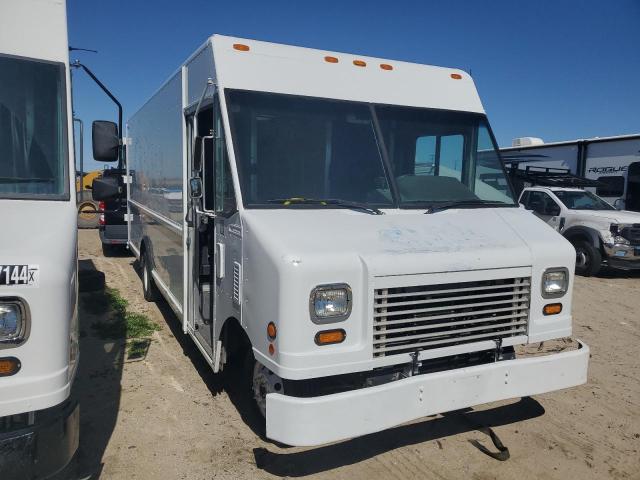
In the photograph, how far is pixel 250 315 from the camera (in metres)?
3.50

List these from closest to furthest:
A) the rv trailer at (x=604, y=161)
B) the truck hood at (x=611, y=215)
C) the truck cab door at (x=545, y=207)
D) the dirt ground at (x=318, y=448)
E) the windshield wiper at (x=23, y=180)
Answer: the windshield wiper at (x=23, y=180) → the dirt ground at (x=318, y=448) → the truck hood at (x=611, y=215) → the truck cab door at (x=545, y=207) → the rv trailer at (x=604, y=161)

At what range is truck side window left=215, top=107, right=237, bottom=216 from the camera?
380 centimetres

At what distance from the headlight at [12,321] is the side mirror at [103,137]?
2094 mm

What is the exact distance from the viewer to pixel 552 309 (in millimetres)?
3932

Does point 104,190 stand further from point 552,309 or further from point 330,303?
point 552,309

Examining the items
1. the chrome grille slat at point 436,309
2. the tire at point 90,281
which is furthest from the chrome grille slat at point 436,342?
the tire at point 90,281

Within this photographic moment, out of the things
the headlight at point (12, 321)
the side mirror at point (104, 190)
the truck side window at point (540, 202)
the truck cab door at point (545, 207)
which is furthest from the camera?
the truck side window at point (540, 202)

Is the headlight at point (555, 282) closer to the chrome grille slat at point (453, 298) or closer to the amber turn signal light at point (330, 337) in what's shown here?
the chrome grille slat at point (453, 298)

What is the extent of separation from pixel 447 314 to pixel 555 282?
3.24ft

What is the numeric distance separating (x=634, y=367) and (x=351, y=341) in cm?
411

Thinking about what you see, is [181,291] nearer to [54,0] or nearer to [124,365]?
[124,365]

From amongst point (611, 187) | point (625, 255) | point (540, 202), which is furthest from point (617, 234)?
point (611, 187)

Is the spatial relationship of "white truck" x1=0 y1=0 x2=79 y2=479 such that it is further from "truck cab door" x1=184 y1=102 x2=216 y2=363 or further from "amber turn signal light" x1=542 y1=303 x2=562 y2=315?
"amber turn signal light" x1=542 y1=303 x2=562 y2=315

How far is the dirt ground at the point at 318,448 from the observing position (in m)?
3.57
